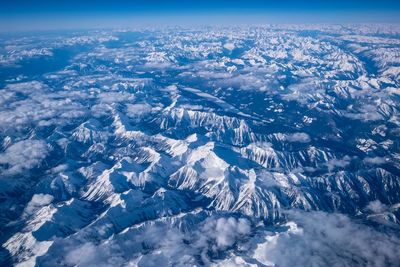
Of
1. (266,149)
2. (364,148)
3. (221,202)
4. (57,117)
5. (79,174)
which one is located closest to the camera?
(221,202)

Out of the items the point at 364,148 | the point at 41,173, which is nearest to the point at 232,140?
the point at 364,148

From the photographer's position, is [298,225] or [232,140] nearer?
[298,225]

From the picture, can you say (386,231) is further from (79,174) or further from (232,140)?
(79,174)

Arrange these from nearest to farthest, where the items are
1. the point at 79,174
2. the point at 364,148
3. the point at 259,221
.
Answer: the point at 259,221, the point at 79,174, the point at 364,148

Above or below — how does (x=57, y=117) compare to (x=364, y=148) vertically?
above

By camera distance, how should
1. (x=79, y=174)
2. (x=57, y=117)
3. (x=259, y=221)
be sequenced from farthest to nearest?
(x=57, y=117) → (x=79, y=174) → (x=259, y=221)

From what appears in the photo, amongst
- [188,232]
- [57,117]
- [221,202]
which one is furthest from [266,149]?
[57,117]

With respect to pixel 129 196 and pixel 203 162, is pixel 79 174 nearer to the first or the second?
pixel 129 196

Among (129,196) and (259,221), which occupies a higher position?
(129,196)

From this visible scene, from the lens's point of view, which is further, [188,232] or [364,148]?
[364,148]
